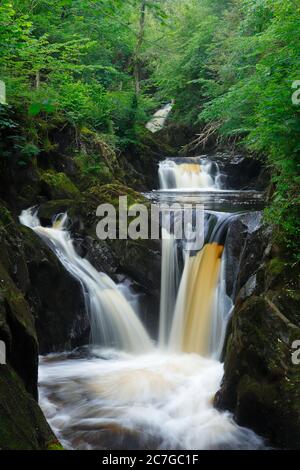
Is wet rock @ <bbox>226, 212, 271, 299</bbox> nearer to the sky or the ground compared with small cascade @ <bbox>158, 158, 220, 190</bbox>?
nearer to the ground

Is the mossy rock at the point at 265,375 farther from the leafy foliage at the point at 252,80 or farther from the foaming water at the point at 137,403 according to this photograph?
the leafy foliage at the point at 252,80

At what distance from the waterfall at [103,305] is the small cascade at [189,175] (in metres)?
7.84

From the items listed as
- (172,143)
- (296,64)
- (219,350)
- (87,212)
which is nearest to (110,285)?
(87,212)

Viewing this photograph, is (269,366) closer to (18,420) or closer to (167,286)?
(18,420)

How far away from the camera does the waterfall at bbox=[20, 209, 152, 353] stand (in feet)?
24.7

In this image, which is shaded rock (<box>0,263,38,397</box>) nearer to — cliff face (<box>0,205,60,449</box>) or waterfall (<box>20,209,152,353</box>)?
cliff face (<box>0,205,60,449</box>)

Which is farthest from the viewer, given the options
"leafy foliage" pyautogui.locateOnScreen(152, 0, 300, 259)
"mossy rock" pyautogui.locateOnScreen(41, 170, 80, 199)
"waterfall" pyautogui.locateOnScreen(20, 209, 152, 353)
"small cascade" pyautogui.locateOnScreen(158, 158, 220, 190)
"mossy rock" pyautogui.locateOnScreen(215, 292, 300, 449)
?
"small cascade" pyautogui.locateOnScreen(158, 158, 220, 190)

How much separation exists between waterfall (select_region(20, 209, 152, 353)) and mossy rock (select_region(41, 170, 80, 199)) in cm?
129

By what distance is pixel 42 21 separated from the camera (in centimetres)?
1173

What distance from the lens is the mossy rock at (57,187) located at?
364 inches

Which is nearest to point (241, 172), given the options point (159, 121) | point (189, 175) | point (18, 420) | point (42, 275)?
point (189, 175)

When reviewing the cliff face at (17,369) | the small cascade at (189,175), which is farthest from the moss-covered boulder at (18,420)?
the small cascade at (189,175)

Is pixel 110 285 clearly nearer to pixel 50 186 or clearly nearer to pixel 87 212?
pixel 87 212

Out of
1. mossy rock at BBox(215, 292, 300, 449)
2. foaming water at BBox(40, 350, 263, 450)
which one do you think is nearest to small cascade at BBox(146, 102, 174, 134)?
foaming water at BBox(40, 350, 263, 450)
